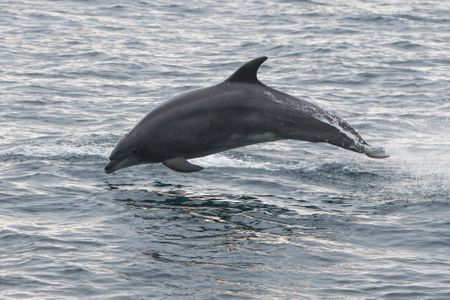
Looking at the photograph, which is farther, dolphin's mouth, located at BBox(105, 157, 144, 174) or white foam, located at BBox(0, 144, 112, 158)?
white foam, located at BBox(0, 144, 112, 158)

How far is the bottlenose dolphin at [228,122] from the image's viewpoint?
1636 centimetres

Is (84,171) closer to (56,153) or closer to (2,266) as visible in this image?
(56,153)

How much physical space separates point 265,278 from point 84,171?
572 centimetres

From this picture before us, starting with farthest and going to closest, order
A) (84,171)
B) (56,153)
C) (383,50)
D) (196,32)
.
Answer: (196,32) → (383,50) → (56,153) → (84,171)

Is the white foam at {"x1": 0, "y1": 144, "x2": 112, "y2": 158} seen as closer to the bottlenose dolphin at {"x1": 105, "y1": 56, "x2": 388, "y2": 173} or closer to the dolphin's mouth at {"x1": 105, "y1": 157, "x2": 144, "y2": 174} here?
the dolphin's mouth at {"x1": 105, "y1": 157, "x2": 144, "y2": 174}

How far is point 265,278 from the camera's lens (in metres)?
13.5

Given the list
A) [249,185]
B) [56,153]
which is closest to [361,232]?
[249,185]

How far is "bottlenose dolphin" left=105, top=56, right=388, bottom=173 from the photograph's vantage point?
16359 mm

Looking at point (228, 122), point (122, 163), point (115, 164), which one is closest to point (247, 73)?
point (228, 122)

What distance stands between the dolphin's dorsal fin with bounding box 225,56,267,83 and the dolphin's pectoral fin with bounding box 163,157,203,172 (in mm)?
1381

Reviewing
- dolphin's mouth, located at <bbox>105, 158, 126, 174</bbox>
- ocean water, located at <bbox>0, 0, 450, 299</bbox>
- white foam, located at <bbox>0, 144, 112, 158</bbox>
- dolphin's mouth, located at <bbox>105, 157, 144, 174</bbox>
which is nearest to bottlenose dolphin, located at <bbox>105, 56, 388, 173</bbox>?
dolphin's mouth, located at <bbox>105, 157, 144, 174</bbox>

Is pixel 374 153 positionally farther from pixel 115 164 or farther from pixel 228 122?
pixel 115 164

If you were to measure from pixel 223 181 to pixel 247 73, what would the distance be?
255cm

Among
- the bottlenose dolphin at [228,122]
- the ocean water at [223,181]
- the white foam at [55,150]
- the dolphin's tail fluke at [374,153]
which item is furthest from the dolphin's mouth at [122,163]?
the dolphin's tail fluke at [374,153]
